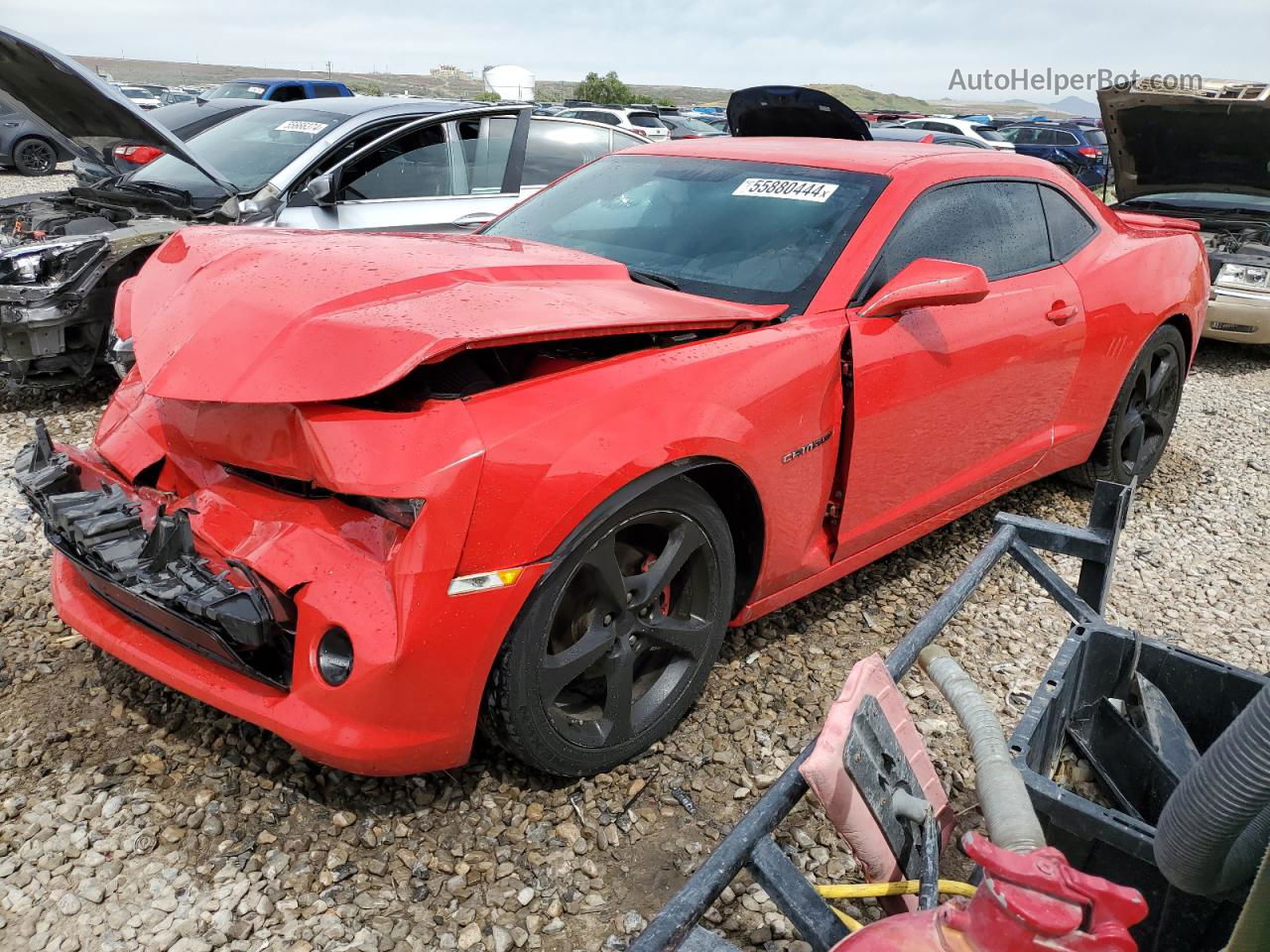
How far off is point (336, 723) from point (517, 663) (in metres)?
0.38

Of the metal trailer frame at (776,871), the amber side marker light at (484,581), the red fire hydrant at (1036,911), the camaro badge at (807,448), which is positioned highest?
the camaro badge at (807,448)

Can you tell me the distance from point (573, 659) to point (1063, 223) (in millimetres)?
2741

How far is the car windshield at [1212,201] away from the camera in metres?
7.42

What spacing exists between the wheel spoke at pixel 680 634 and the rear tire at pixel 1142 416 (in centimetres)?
249

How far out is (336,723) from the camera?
191 cm

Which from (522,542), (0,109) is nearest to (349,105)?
(0,109)

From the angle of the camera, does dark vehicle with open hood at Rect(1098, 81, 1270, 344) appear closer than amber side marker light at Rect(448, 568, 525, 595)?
No

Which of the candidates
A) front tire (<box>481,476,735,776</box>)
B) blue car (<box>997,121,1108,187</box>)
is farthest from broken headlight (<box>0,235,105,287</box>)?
blue car (<box>997,121,1108,187</box>)

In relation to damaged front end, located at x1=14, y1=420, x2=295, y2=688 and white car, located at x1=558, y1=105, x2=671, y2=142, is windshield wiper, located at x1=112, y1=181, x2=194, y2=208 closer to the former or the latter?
damaged front end, located at x1=14, y1=420, x2=295, y2=688

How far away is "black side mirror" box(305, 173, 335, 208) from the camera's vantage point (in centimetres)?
522

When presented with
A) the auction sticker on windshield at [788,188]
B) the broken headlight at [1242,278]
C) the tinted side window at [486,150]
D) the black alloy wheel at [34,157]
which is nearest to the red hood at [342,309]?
the auction sticker on windshield at [788,188]

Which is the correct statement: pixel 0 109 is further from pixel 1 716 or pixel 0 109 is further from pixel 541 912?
pixel 541 912

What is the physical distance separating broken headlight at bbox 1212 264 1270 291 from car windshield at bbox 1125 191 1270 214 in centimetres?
63

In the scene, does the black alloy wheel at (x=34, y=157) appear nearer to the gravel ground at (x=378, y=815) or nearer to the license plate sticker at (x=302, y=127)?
the license plate sticker at (x=302, y=127)
